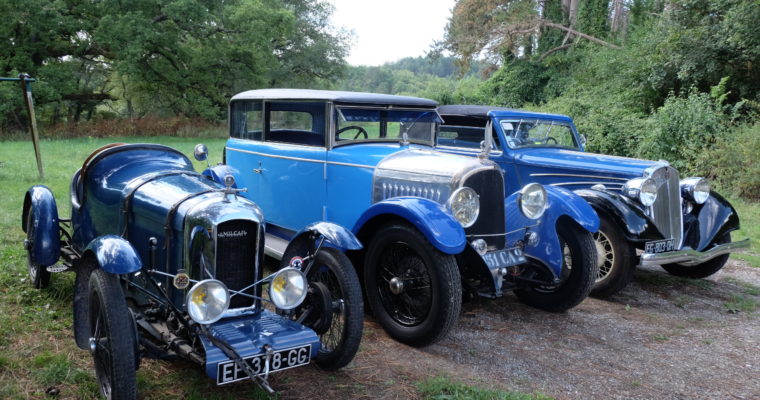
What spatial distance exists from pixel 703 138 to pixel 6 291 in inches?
499

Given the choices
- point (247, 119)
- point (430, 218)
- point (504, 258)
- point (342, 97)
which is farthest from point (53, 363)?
point (247, 119)

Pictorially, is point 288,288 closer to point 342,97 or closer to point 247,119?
point 342,97

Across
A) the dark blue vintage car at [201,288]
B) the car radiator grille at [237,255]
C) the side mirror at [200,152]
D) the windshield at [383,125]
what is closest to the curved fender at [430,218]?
the dark blue vintage car at [201,288]

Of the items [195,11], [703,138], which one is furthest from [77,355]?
[195,11]

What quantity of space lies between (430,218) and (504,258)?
34.2 inches

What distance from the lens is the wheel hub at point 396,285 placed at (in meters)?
4.07

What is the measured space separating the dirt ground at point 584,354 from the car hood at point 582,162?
4.45 ft

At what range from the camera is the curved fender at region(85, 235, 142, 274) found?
9.27 ft

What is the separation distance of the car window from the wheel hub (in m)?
2.75

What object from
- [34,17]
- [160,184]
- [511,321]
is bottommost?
[511,321]

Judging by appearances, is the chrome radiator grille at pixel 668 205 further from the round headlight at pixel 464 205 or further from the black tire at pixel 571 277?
the round headlight at pixel 464 205

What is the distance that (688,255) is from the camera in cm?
536

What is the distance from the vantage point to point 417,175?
4.56m

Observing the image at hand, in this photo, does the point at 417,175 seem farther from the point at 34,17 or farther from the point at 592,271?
the point at 34,17
